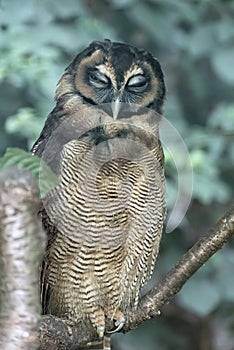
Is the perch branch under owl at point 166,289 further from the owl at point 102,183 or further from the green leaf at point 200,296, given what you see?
the green leaf at point 200,296

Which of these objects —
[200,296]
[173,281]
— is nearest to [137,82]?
[173,281]

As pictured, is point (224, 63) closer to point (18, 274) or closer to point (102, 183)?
point (102, 183)

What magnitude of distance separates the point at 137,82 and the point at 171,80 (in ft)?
6.93

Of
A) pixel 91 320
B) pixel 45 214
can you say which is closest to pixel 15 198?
pixel 45 214

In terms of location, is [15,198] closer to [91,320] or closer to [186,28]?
[91,320]

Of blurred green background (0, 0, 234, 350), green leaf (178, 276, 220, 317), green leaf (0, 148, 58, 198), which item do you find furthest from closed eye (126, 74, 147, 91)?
green leaf (178, 276, 220, 317)

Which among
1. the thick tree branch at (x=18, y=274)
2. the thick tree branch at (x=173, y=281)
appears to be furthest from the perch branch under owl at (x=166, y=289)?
the thick tree branch at (x=18, y=274)

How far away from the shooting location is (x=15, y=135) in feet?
11.1

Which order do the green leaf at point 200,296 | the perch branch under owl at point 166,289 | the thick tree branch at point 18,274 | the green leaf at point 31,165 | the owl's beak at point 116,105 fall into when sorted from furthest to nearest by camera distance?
the green leaf at point 200,296 → the owl's beak at point 116,105 → the perch branch under owl at point 166,289 → the green leaf at point 31,165 → the thick tree branch at point 18,274

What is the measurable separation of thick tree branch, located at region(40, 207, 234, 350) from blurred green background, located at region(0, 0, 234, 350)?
44.4 inches

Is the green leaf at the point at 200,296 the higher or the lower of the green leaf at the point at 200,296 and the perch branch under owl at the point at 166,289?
the lower

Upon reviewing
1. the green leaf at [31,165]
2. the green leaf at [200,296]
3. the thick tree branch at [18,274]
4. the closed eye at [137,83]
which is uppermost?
the thick tree branch at [18,274]

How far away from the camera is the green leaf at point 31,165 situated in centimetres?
77

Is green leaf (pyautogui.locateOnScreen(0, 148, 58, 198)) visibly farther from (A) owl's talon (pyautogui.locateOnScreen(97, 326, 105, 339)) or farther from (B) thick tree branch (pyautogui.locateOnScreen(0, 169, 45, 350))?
(A) owl's talon (pyautogui.locateOnScreen(97, 326, 105, 339))
